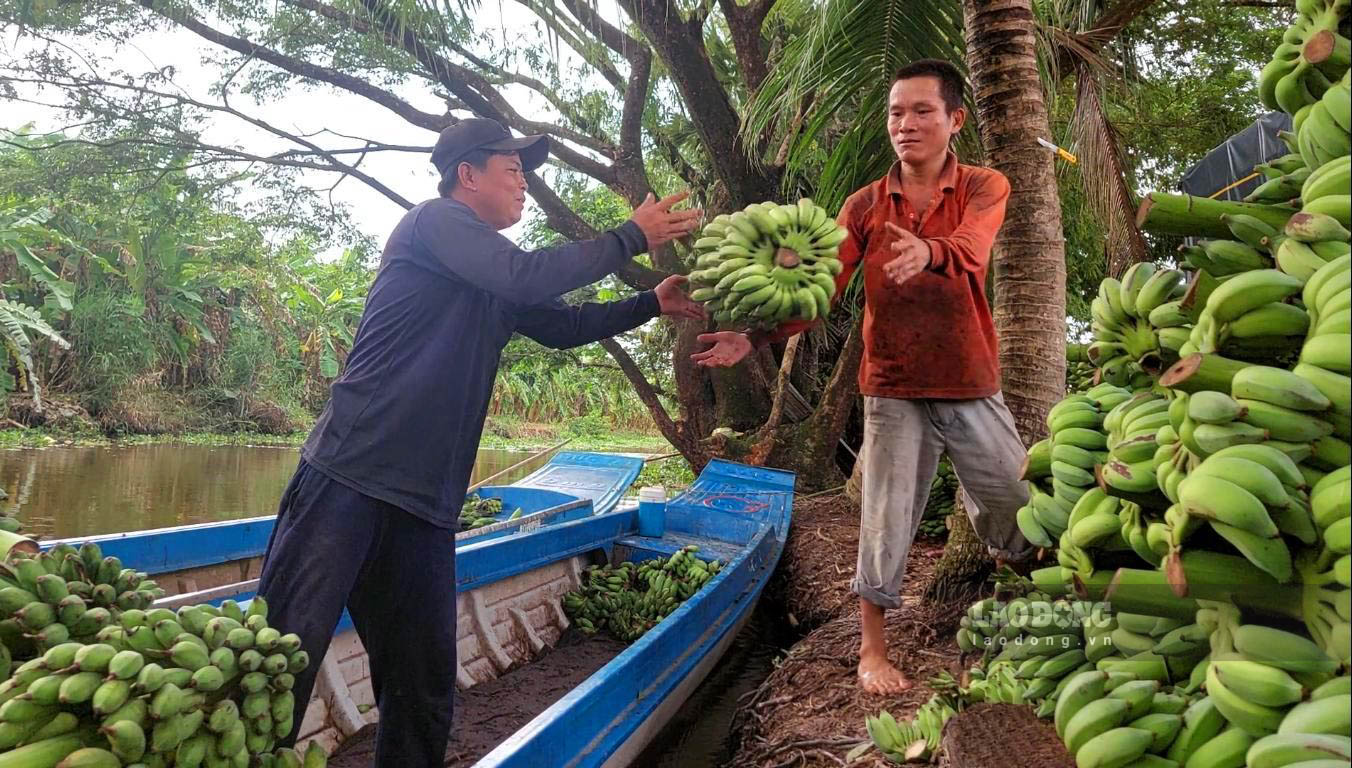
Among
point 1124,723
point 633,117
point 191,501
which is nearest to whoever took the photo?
point 1124,723

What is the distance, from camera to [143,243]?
42.0 feet

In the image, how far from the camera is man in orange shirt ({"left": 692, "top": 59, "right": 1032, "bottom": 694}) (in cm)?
234

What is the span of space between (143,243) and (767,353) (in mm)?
11200

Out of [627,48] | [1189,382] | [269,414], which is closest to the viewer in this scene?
[1189,382]

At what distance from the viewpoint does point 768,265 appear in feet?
6.46

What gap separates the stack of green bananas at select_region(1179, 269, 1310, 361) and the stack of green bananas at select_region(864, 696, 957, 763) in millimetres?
1335

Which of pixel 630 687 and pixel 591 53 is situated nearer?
pixel 630 687

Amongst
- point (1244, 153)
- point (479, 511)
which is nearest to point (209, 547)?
point (479, 511)

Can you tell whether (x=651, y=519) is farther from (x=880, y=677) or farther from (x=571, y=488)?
(x=880, y=677)

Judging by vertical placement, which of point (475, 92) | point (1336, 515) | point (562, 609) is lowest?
point (562, 609)

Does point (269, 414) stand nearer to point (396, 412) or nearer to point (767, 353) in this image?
point (767, 353)

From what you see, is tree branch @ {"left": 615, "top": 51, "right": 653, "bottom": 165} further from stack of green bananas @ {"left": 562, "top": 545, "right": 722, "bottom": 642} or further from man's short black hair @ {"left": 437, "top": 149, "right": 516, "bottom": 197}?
man's short black hair @ {"left": 437, "top": 149, "right": 516, "bottom": 197}

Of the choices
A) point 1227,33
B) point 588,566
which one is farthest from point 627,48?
point 1227,33

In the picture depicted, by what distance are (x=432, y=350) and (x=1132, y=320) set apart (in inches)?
64.4
